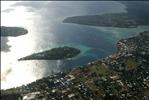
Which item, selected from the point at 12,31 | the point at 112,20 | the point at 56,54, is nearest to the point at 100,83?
the point at 56,54

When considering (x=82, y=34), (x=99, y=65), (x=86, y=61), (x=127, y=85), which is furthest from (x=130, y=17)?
(x=127, y=85)

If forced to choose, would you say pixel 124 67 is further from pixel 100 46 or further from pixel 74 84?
pixel 100 46

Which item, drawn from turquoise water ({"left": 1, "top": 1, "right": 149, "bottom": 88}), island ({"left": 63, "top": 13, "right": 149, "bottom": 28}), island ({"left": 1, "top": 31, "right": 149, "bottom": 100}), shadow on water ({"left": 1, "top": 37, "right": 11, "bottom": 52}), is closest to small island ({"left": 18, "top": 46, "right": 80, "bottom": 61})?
turquoise water ({"left": 1, "top": 1, "right": 149, "bottom": 88})

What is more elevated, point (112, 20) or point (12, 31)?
point (112, 20)

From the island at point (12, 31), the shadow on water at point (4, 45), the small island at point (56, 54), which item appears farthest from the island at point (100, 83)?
the island at point (12, 31)

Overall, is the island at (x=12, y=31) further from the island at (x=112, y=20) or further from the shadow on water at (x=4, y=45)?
the island at (x=112, y=20)

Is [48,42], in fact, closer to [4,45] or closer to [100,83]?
[4,45]
